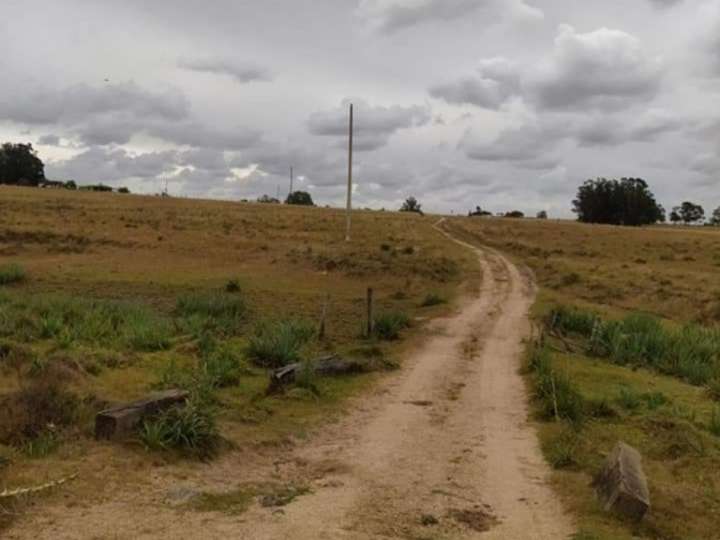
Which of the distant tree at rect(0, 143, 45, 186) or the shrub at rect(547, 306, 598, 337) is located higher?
the distant tree at rect(0, 143, 45, 186)

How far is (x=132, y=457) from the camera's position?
8.98m

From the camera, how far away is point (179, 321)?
19.5 metres

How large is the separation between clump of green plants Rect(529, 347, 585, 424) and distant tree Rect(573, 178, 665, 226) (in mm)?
109491

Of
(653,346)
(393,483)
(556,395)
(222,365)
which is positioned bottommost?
(393,483)

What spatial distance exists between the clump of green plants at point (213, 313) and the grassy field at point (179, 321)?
0.07 m

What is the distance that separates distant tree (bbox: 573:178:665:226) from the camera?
390 ft

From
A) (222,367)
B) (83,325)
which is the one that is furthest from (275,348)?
(83,325)

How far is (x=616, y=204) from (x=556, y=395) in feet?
370

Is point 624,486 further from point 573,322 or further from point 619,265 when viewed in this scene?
point 619,265

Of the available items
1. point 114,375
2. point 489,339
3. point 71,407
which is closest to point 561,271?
point 489,339

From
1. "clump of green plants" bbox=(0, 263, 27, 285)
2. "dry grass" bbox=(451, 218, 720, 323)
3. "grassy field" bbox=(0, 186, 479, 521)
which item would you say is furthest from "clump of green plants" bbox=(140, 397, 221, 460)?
"clump of green plants" bbox=(0, 263, 27, 285)

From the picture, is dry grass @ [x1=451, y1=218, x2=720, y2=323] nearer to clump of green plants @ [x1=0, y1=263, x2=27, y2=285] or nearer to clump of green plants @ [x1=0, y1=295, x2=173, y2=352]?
clump of green plants @ [x1=0, y1=295, x2=173, y2=352]

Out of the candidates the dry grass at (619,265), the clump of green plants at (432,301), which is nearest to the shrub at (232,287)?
the clump of green plants at (432,301)

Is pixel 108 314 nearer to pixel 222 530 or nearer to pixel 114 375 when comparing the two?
pixel 114 375
